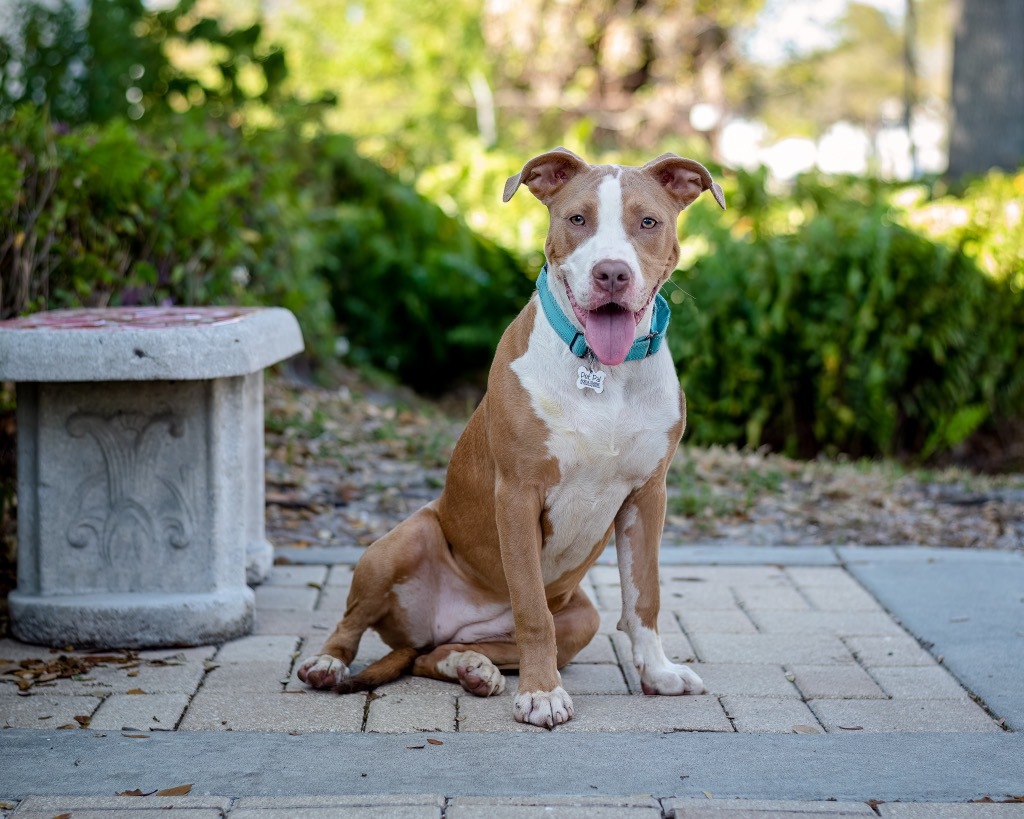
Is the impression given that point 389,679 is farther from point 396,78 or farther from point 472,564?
point 396,78

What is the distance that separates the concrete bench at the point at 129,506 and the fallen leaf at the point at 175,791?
4.11 ft

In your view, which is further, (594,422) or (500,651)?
(500,651)

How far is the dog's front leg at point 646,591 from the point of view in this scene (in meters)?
3.59

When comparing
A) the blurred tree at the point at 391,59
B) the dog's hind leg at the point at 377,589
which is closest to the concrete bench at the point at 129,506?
the dog's hind leg at the point at 377,589

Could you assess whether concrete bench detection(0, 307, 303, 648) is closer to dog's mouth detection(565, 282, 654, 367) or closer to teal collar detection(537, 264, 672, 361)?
teal collar detection(537, 264, 672, 361)

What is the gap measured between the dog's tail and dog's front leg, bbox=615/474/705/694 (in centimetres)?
70

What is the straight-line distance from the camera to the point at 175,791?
9.14 ft

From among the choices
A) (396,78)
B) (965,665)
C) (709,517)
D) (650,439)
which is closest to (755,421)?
(709,517)

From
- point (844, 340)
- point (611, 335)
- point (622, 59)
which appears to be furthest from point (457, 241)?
point (622, 59)

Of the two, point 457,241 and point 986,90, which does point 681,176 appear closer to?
point 457,241

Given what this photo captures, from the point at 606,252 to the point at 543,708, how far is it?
1.25 meters

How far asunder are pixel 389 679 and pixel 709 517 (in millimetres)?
2719

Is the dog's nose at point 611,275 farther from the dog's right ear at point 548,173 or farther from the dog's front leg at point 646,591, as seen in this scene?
the dog's front leg at point 646,591

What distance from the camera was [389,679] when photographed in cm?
366
